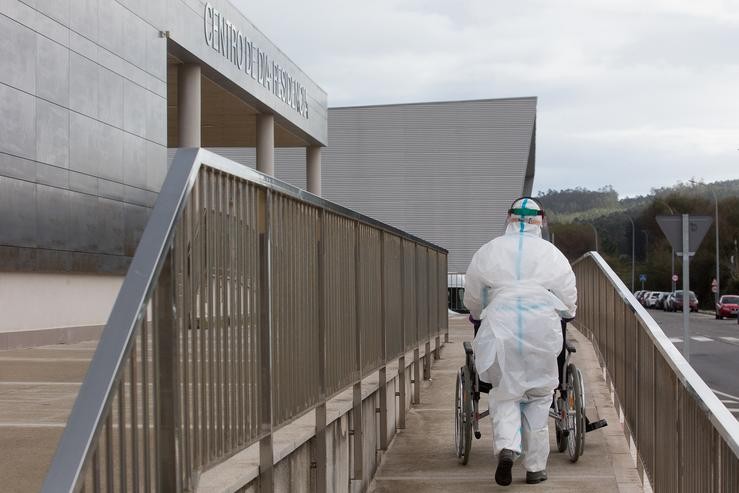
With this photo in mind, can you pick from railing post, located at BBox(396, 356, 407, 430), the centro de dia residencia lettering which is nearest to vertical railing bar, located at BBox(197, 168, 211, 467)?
railing post, located at BBox(396, 356, 407, 430)

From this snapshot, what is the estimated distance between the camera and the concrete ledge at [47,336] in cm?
1793

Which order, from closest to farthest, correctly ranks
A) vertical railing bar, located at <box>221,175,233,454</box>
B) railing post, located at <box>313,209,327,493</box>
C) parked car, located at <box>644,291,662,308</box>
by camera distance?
vertical railing bar, located at <box>221,175,233,454</box>, railing post, located at <box>313,209,327,493</box>, parked car, located at <box>644,291,662,308</box>

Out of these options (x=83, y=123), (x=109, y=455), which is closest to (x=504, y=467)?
(x=109, y=455)

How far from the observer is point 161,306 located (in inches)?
123

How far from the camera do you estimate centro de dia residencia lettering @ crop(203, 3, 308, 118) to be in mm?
26891

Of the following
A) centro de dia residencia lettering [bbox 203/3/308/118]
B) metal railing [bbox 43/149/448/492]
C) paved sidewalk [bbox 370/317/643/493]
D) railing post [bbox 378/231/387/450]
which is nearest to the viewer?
metal railing [bbox 43/149/448/492]

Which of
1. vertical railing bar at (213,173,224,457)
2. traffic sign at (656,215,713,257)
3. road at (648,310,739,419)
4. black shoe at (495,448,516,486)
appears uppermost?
traffic sign at (656,215,713,257)

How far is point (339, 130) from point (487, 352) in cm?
6104

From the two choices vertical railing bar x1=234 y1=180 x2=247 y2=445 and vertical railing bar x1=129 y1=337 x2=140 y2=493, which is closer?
vertical railing bar x1=129 y1=337 x2=140 y2=493

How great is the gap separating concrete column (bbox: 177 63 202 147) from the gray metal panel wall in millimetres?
39621

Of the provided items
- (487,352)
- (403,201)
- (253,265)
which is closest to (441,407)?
(487,352)

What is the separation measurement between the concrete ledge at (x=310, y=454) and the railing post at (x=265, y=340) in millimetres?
63

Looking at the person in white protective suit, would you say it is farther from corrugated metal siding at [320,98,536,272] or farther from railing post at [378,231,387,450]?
corrugated metal siding at [320,98,536,272]

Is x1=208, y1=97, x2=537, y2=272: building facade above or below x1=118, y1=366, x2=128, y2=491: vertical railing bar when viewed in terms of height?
above
